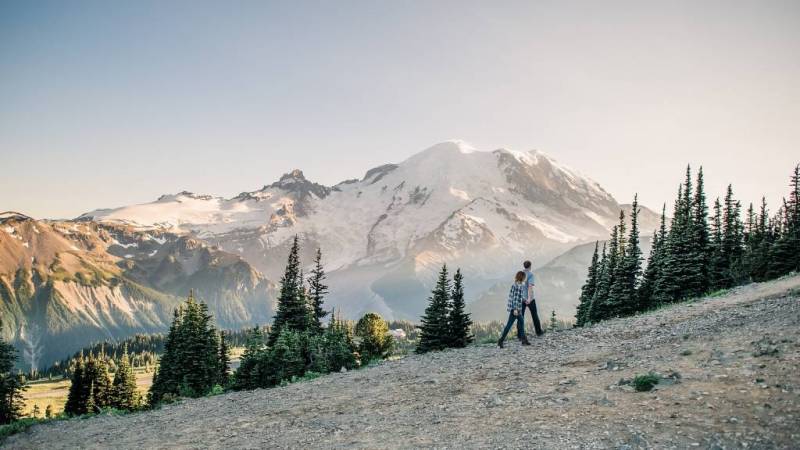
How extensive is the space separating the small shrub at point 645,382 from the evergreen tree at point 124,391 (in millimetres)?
73616

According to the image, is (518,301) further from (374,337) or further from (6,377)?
(374,337)

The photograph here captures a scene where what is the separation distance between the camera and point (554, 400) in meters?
14.4

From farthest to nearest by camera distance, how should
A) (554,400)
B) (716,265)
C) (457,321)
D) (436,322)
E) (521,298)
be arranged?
(716,265)
(457,321)
(436,322)
(521,298)
(554,400)

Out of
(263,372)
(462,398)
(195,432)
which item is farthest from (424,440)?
(263,372)

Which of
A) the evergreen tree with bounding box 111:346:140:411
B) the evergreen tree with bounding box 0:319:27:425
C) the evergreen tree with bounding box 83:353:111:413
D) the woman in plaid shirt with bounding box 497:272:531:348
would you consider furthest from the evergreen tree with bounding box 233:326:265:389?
the evergreen tree with bounding box 111:346:140:411

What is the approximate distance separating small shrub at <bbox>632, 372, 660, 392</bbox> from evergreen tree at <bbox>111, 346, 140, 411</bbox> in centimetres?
7362

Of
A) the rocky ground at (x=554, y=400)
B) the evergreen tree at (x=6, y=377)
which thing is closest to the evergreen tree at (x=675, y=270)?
the rocky ground at (x=554, y=400)

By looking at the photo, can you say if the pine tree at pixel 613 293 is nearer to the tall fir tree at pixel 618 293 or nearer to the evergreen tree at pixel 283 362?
the tall fir tree at pixel 618 293

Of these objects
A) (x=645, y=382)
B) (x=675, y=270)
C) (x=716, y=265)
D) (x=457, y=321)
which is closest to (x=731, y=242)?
(x=716, y=265)

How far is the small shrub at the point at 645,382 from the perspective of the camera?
45.0 ft

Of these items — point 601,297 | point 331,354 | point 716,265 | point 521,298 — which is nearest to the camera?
point 521,298

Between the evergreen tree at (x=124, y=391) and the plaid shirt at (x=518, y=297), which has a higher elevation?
the plaid shirt at (x=518, y=297)

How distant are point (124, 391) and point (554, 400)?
247 feet

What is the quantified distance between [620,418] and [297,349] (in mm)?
23710
